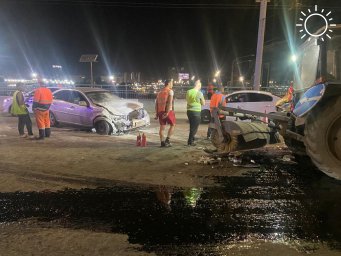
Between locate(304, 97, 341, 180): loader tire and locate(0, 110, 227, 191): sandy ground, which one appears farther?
locate(0, 110, 227, 191): sandy ground

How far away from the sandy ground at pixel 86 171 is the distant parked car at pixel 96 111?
0.46 m

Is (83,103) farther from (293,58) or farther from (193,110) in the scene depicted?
(293,58)

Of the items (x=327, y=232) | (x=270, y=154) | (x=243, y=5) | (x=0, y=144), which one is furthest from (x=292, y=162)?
(x=243, y=5)

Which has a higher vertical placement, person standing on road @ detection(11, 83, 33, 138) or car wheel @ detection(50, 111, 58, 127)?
person standing on road @ detection(11, 83, 33, 138)

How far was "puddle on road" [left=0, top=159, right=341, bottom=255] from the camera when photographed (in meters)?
4.27

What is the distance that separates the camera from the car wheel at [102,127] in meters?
12.2

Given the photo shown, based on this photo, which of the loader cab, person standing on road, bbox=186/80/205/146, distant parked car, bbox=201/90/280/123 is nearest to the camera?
the loader cab

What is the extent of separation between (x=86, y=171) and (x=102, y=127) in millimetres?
5255

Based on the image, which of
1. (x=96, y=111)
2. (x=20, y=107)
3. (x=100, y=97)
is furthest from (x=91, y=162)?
(x=100, y=97)

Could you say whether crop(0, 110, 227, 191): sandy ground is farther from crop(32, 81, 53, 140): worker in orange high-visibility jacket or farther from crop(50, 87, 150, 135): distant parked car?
crop(50, 87, 150, 135): distant parked car

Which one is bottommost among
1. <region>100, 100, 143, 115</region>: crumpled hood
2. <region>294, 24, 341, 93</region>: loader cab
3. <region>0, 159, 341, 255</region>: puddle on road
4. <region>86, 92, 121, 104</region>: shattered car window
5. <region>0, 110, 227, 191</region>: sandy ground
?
<region>0, 159, 341, 255</region>: puddle on road

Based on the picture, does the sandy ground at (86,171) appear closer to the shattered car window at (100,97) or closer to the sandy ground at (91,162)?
the sandy ground at (91,162)

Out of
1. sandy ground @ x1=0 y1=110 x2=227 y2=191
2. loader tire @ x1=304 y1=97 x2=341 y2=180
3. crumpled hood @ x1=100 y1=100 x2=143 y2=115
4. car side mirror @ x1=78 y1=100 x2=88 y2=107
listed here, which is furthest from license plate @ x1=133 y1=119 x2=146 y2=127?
loader tire @ x1=304 y1=97 x2=341 y2=180

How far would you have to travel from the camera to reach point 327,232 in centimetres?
432
